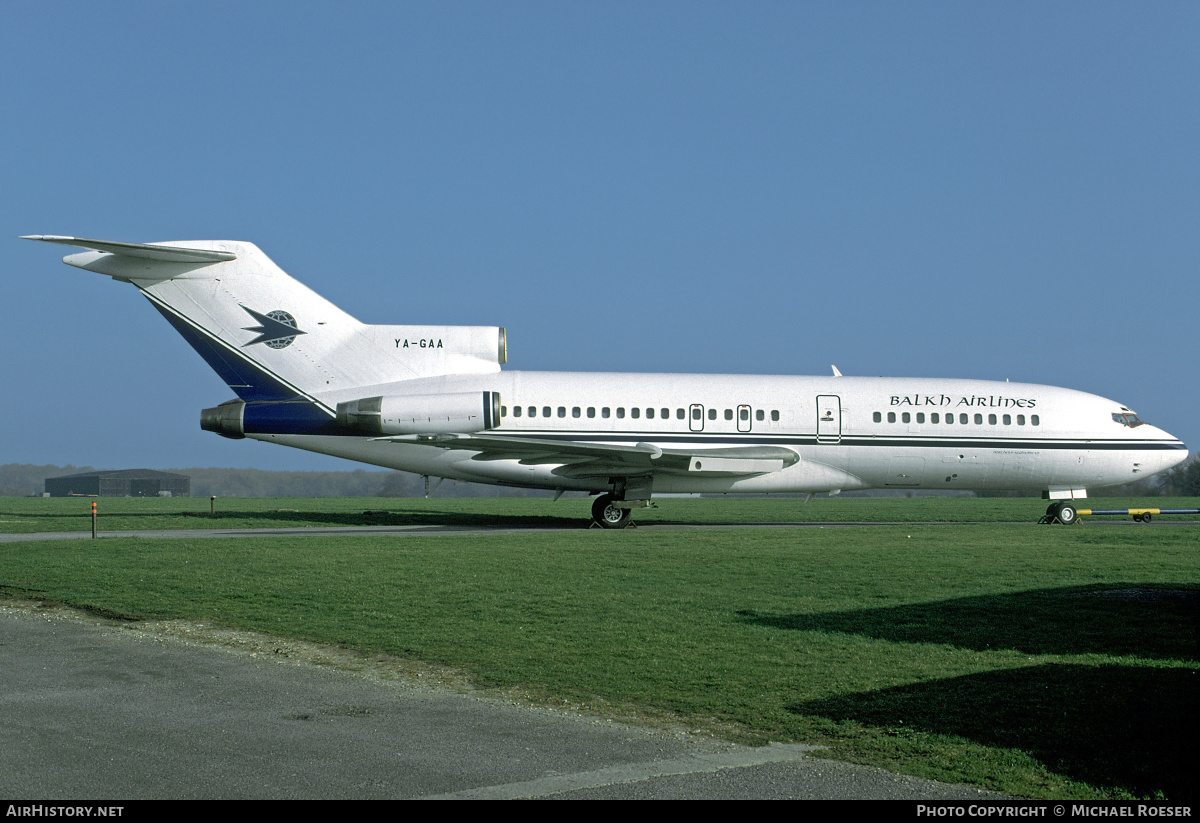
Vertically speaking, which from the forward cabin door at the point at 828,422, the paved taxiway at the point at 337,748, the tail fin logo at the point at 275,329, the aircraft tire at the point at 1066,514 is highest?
the tail fin logo at the point at 275,329

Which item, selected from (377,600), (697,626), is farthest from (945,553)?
(377,600)

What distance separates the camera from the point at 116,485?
7831 centimetres

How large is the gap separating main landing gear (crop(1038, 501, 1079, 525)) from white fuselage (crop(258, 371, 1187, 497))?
412mm

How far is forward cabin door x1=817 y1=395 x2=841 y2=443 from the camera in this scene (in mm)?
27031

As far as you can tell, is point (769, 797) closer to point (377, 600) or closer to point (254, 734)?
point (254, 734)

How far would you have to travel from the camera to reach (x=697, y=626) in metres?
10.3

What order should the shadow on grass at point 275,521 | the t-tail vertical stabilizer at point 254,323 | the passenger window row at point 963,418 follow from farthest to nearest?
the passenger window row at point 963,418 < the shadow on grass at point 275,521 < the t-tail vertical stabilizer at point 254,323

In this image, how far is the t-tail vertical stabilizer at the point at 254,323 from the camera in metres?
25.7

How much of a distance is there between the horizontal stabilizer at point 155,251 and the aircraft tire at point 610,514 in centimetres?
1107

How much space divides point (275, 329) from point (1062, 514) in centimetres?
2142

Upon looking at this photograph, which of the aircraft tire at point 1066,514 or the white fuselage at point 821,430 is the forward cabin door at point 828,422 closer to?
the white fuselage at point 821,430

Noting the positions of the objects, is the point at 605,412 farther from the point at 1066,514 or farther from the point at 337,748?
the point at 337,748

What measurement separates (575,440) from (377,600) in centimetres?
1443

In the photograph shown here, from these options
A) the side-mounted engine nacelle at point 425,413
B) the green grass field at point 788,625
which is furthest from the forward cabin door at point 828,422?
the side-mounted engine nacelle at point 425,413
